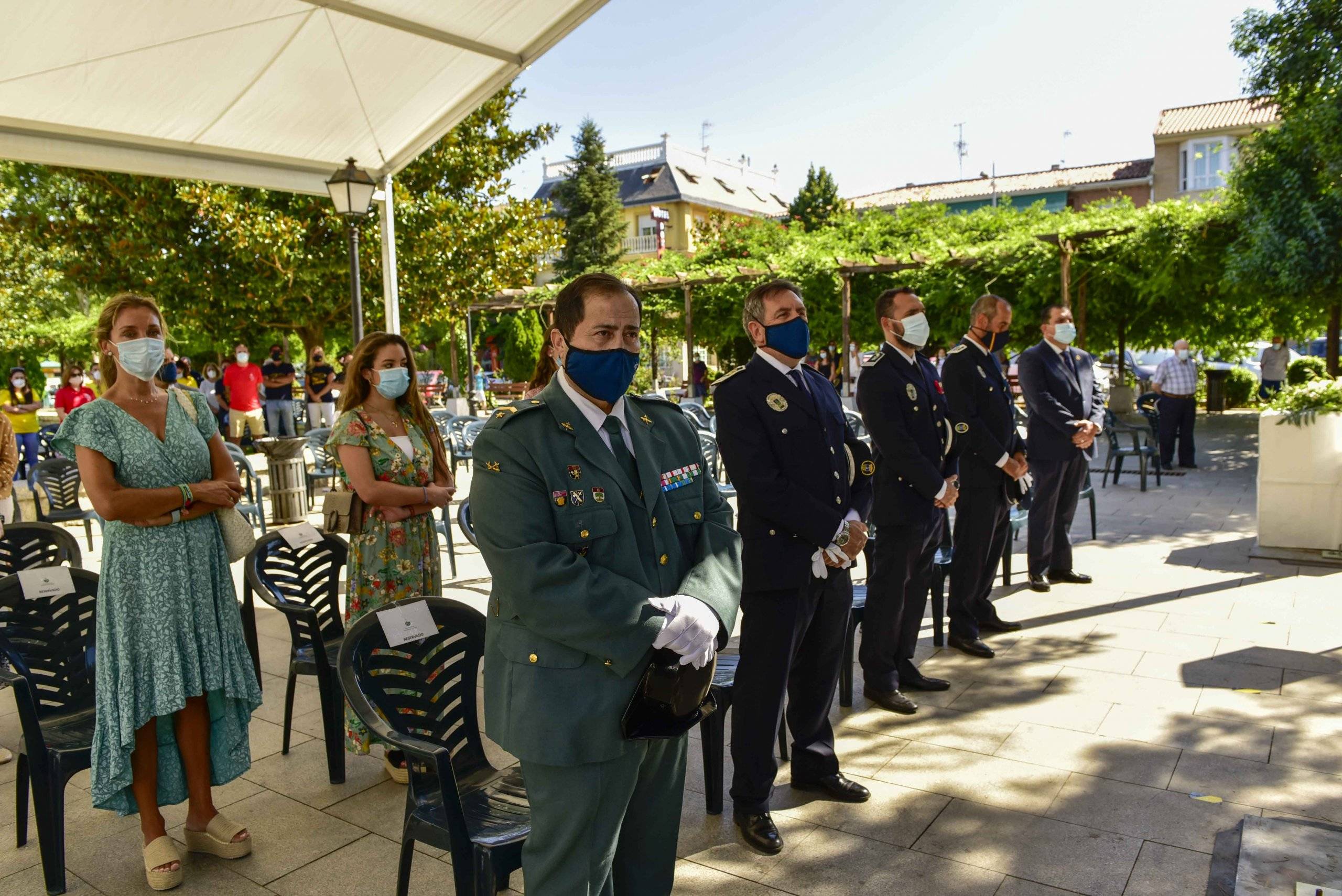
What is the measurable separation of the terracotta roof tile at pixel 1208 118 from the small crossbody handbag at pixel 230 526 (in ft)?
147

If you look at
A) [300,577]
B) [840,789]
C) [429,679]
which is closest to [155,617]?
[429,679]

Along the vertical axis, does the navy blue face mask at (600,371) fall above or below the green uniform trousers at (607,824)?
above

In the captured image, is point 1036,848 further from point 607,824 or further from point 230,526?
point 230,526

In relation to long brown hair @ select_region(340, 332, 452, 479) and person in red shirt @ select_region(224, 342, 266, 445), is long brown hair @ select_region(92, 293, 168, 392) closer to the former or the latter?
long brown hair @ select_region(340, 332, 452, 479)

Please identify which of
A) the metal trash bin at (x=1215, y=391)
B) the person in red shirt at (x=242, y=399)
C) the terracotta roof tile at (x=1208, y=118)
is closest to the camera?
the person in red shirt at (x=242, y=399)

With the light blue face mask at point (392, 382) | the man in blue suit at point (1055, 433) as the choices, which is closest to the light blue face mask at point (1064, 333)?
the man in blue suit at point (1055, 433)

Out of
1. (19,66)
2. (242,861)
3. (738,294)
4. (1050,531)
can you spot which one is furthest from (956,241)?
(242,861)

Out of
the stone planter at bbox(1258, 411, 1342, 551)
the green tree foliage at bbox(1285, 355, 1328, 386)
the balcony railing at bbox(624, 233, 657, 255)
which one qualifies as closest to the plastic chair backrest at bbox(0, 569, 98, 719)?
the stone planter at bbox(1258, 411, 1342, 551)

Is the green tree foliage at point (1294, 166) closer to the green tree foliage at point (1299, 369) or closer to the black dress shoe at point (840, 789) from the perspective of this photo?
the green tree foliage at point (1299, 369)

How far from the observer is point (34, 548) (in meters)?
4.56

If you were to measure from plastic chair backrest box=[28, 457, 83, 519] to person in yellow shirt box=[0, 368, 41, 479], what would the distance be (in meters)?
4.80

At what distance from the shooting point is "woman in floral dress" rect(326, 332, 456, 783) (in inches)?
148

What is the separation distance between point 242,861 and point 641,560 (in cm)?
209

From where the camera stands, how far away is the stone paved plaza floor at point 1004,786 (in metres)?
3.01
